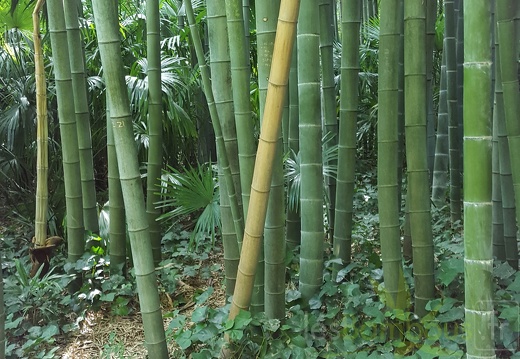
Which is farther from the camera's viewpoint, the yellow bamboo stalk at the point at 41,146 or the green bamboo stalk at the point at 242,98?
the yellow bamboo stalk at the point at 41,146

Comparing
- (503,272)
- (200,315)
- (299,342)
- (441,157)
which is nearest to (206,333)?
(200,315)

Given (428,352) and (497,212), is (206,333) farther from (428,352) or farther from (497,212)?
(497,212)

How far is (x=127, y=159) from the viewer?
5.91ft

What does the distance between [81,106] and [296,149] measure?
1.20m

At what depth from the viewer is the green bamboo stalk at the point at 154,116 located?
280 centimetres

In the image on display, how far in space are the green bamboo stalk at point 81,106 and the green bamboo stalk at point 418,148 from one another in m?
1.61

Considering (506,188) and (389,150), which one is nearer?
(389,150)

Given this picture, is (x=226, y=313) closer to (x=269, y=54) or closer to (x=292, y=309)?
(x=292, y=309)

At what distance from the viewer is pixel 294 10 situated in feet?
4.98

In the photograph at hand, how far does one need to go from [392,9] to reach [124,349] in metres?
1.75

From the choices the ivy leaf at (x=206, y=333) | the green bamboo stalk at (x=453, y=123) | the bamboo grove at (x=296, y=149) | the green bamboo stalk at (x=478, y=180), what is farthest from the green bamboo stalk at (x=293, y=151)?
the green bamboo stalk at (x=478, y=180)

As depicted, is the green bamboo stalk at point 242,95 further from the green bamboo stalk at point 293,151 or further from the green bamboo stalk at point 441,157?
the green bamboo stalk at point 441,157

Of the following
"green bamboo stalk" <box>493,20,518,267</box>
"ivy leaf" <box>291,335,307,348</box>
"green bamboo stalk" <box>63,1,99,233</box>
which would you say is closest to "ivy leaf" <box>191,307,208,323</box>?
"ivy leaf" <box>291,335,307,348</box>

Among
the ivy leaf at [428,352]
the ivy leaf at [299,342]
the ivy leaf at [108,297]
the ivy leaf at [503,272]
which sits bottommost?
the ivy leaf at [428,352]
